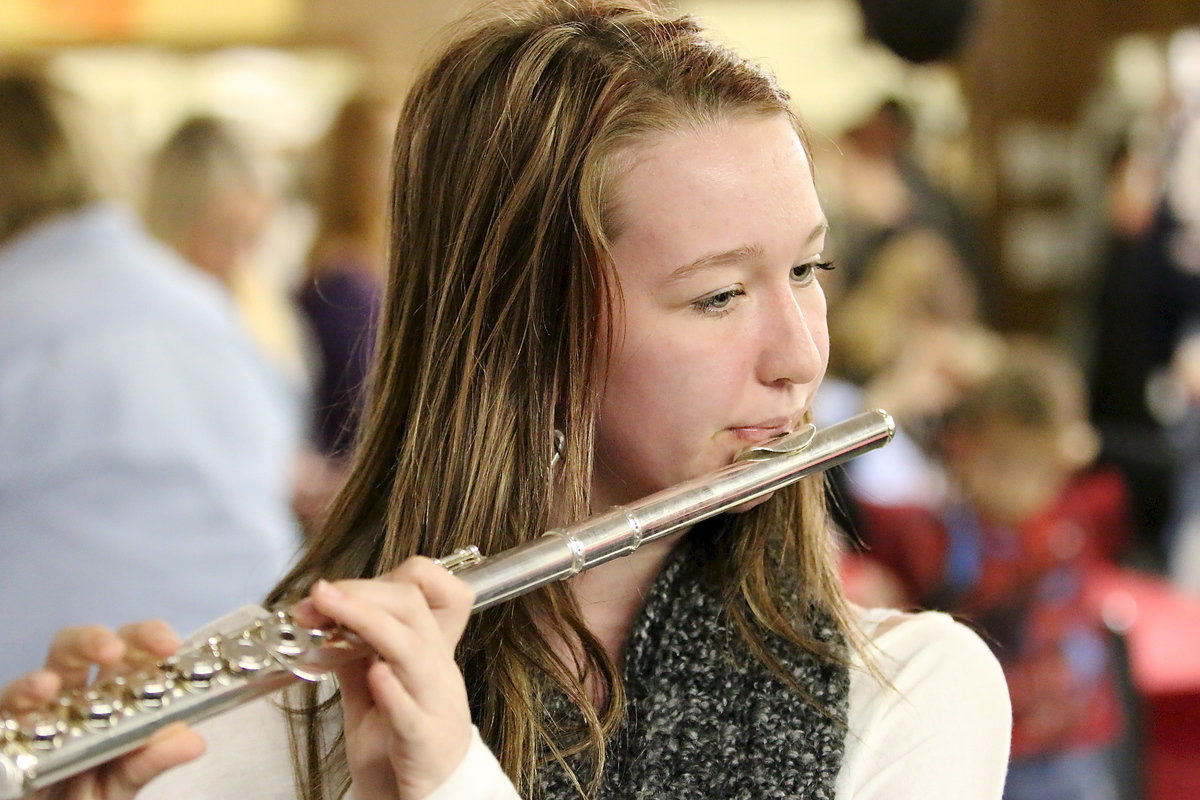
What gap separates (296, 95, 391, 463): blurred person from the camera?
3.57 m

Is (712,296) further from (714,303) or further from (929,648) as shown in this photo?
(929,648)

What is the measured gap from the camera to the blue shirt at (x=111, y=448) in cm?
217

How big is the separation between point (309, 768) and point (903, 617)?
529 millimetres

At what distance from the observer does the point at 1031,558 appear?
93.8 inches

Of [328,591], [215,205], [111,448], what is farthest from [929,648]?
[215,205]

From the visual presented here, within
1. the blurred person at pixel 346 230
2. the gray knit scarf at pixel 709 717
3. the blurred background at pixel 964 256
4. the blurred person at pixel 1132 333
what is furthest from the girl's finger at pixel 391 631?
the blurred person at pixel 1132 333

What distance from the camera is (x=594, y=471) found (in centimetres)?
121

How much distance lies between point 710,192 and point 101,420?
4.63ft

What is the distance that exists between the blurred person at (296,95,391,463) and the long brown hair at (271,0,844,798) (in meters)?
2.33

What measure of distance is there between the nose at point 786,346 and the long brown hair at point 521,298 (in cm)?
12

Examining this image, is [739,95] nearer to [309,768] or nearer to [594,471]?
[594,471]

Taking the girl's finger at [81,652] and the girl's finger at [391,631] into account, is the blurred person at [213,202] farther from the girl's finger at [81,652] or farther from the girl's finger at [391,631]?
the girl's finger at [391,631]

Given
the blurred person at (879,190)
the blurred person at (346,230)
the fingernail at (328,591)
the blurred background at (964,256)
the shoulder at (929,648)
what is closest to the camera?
the fingernail at (328,591)

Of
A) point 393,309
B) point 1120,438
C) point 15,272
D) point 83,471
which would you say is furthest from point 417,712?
point 1120,438
